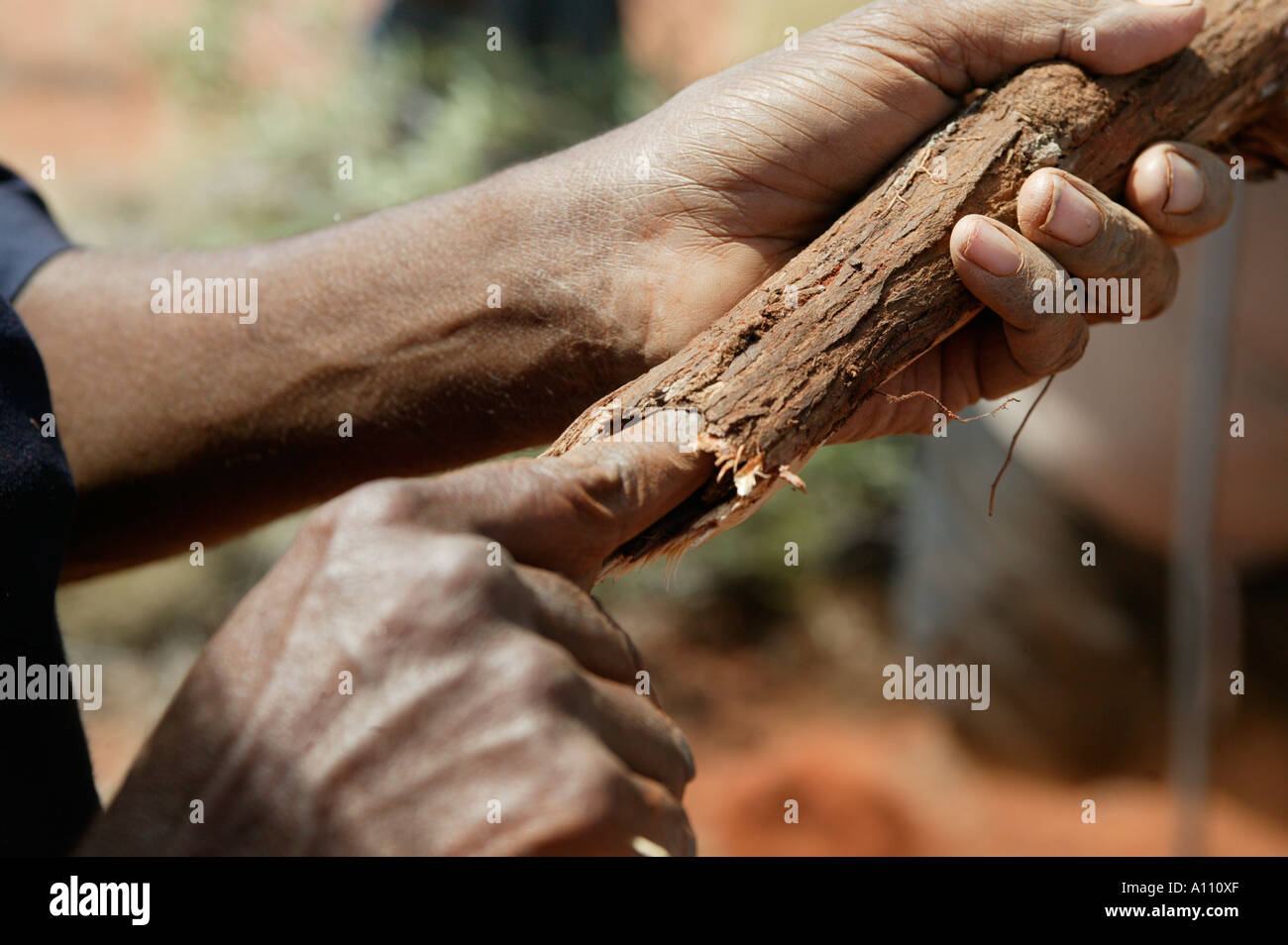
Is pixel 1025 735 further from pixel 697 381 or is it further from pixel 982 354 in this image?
pixel 697 381

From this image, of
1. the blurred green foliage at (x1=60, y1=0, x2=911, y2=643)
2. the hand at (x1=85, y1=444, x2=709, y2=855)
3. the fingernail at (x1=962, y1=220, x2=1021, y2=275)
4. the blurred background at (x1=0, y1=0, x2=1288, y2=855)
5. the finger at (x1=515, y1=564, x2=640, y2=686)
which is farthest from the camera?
the blurred green foliage at (x1=60, y1=0, x2=911, y2=643)

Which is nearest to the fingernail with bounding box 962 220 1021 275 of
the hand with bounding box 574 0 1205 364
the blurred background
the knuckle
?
the hand with bounding box 574 0 1205 364

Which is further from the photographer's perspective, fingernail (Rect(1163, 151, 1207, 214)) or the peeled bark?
fingernail (Rect(1163, 151, 1207, 214))

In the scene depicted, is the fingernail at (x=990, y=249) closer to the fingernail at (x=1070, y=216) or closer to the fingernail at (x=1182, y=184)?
the fingernail at (x=1070, y=216)

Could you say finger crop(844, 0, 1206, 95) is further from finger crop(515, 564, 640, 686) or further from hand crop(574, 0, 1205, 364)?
finger crop(515, 564, 640, 686)
